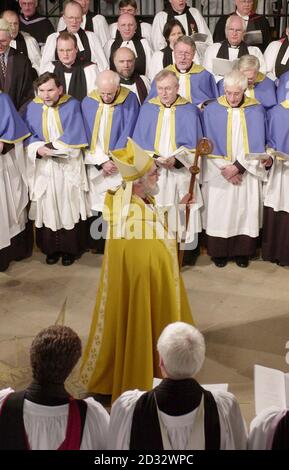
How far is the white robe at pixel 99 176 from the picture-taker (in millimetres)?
7473

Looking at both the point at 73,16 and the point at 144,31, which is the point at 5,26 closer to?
the point at 73,16

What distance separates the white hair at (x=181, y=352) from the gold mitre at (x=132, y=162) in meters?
1.67

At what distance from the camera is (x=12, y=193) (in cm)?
750

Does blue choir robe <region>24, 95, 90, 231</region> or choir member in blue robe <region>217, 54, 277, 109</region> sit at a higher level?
choir member in blue robe <region>217, 54, 277, 109</region>

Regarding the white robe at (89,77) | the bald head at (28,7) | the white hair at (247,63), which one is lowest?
the white robe at (89,77)

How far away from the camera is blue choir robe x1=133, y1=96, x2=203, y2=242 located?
7336 mm

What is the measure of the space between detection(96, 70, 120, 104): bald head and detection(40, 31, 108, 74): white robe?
140 centimetres

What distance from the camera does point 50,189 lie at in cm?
748

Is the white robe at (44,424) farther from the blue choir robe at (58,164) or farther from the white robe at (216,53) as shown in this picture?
the white robe at (216,53)

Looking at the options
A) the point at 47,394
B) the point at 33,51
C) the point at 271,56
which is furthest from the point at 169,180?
the point at 47,394

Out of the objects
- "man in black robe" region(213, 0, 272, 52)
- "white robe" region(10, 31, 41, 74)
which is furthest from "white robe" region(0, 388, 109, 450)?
"man in black robe" region(213, 0, 272, 52)

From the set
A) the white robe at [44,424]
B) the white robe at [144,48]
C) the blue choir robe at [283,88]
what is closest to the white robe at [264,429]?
the white robe at [44,424]

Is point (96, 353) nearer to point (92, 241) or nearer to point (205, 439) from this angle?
point (205, 439)

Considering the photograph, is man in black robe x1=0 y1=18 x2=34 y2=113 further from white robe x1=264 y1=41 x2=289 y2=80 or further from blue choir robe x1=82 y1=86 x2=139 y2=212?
white robe x1=264 y1=41 x2=289 y2=80
